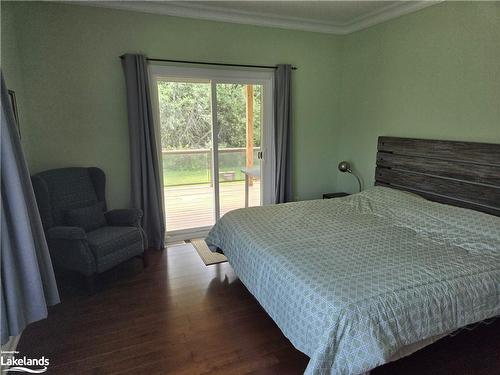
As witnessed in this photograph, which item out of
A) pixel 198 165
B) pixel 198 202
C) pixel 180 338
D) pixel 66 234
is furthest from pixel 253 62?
pixel 180 338

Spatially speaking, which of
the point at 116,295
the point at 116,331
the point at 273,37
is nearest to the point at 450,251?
the point at 116,331

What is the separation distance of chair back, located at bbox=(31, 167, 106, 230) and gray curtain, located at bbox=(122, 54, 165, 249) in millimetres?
384

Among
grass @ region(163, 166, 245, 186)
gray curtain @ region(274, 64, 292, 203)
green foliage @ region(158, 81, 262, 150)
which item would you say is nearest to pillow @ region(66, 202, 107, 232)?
grass @ region(163, 166, 245, 186)

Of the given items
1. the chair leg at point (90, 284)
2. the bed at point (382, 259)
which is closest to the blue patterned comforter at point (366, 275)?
the bed at point (382, 259)

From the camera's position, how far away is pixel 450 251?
2.15m

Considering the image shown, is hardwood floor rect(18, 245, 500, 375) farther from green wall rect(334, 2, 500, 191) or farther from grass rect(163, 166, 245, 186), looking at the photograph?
green wall rect(334, 2, 500, 191)

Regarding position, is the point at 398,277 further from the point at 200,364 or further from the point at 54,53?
the point at 54,53

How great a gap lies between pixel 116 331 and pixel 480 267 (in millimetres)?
2437

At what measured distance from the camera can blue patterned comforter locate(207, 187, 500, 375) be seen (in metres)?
1.51

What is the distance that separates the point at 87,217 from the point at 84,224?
7 cm

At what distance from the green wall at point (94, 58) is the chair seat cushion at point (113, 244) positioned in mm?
708

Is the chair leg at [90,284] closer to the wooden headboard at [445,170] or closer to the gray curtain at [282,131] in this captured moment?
the gray curtain at [282,131]

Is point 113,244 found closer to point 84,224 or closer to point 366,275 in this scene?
point 84,224

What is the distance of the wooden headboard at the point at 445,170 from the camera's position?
266cm
